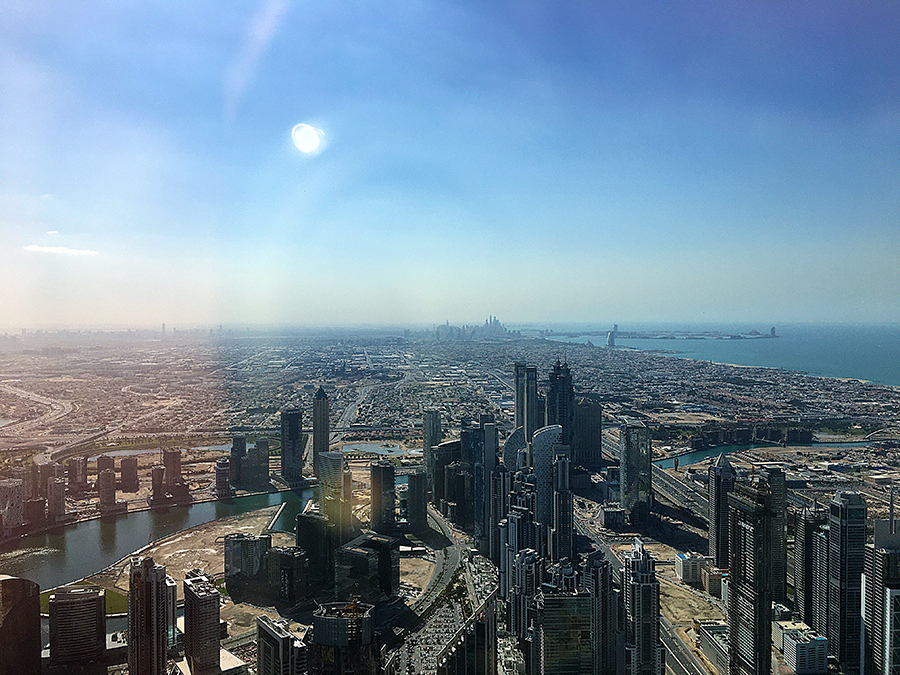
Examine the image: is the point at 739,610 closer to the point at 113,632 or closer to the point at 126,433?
the point at 113,632

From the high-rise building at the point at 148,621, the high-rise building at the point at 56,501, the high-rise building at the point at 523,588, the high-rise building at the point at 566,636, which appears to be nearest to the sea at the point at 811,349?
the high-rise building at the point at 523,588

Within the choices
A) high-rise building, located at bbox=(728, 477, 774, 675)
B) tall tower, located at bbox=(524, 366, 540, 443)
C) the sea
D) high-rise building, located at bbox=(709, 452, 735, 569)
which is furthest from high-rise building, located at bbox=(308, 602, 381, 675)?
the sea

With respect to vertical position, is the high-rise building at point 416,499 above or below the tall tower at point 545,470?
below

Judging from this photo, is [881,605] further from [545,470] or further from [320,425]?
[320,425]

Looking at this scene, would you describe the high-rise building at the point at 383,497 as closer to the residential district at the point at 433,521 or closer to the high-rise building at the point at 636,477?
the residential district at the point at 433,521

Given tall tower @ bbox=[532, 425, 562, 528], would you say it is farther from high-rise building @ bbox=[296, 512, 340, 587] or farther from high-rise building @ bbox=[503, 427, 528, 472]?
high-rise building @ bbox=[296, 512, 340, 587]

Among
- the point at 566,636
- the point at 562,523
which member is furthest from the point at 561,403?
the point at 566,636
